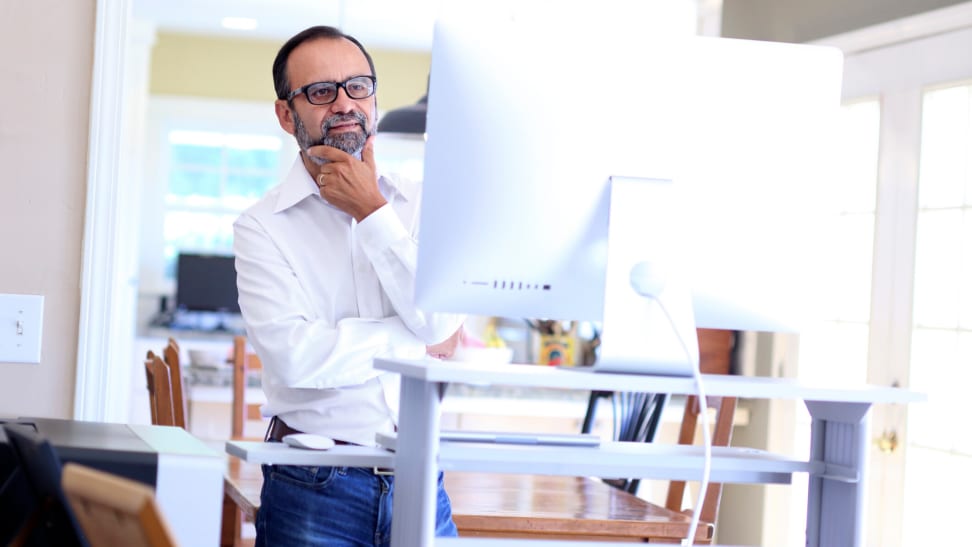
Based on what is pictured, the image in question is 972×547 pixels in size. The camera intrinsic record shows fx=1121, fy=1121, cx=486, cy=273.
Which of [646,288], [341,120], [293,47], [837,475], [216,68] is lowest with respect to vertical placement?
[837,475]

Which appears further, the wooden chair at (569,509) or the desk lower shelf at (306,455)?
the wooden chair at (569,509)

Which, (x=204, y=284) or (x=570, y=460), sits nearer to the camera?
(x=570, y=460)

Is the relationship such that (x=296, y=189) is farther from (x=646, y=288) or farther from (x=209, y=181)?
(x=209, y=181)

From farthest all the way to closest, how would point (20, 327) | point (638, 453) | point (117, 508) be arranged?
point (20, 327)
point (638, 453)
point (117, 508)

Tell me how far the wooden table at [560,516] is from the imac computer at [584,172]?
37.5 inches

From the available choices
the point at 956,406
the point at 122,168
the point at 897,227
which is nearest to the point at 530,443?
the point at 122,168

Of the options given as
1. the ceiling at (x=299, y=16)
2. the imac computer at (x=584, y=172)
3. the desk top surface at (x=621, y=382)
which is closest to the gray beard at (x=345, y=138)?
the imac computer at (x=584, y=172)

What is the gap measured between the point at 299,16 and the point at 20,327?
532 cm

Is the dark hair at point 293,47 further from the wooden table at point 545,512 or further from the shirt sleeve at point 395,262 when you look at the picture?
the wooden table at point 545,512

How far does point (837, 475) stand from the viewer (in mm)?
1465

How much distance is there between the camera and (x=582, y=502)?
2.61 meters

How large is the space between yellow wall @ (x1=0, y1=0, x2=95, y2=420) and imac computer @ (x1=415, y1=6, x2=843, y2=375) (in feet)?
2.93

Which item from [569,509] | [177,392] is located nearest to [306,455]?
[569,509]

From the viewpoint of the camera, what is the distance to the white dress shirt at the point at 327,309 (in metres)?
1.60
